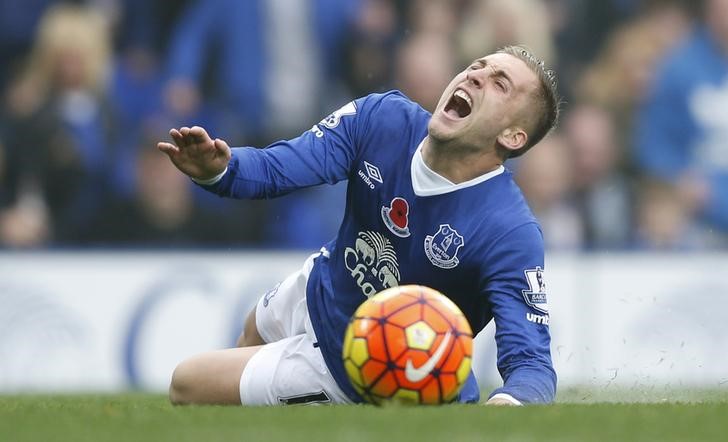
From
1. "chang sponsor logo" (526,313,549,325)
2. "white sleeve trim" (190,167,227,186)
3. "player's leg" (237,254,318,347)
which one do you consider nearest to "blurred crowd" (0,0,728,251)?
"player's leg" (237,254,318,347)

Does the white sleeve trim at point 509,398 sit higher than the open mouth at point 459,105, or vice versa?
the open mouth at point 459,105

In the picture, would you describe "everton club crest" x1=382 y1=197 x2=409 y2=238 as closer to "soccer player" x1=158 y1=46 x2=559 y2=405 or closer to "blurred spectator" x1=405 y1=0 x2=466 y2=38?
"soccer player" x1=158 y1=46 x2=559 y2=405

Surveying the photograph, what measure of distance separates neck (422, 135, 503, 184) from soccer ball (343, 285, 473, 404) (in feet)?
2.72

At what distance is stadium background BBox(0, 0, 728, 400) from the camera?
34.4 feet

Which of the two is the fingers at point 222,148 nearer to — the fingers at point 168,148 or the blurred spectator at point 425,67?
the fingers at point 168,148

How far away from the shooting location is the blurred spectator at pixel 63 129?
1059cm

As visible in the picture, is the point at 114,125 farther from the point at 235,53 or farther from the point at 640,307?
the point at 640,307

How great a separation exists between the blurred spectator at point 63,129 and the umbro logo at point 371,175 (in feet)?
16.9

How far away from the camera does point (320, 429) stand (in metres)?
4.38

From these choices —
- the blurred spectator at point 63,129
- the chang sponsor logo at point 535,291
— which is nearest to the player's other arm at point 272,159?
the chang sponsor logo at point 535,291

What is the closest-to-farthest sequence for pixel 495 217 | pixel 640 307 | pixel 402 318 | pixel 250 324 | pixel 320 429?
pixel 320 429 < pixel 402 318 < pixel 495 217 < pixel 250 324 < pixel 640 307

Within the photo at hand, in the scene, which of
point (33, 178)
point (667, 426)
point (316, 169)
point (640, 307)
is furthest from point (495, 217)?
point (33, 178)

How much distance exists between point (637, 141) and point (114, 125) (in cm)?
429

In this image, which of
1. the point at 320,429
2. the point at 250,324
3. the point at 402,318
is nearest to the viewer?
the point at 320,429
